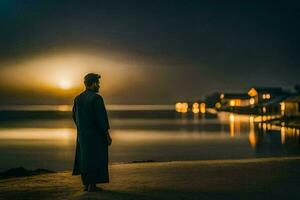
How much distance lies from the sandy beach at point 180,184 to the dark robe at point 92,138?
1.05ft

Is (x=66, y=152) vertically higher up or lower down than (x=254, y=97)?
lower down

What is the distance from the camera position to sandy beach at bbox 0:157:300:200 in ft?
24.7

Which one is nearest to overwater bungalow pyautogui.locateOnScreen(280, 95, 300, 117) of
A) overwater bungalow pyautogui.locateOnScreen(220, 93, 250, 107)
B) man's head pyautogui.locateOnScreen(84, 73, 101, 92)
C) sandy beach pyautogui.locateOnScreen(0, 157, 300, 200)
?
sandy beach pyautogui.locateOnScreen(0, 157, 300, 200)

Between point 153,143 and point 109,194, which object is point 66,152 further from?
point 109,194

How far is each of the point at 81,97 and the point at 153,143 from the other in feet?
133

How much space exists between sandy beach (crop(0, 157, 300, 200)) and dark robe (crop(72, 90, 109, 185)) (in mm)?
319

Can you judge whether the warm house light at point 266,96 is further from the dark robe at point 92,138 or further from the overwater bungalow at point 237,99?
the dark robe at point 92,138

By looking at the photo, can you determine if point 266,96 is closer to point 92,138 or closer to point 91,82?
point 91,82

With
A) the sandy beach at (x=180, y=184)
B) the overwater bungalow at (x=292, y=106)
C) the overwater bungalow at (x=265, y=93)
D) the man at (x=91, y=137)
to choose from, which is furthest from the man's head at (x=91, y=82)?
the overwater bungalow at (x=265, y=93)

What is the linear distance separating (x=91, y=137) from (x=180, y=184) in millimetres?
1907

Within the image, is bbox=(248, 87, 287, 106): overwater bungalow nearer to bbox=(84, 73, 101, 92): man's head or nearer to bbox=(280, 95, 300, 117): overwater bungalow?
bbox=(280, 95, 300, 117): overwater bungalow

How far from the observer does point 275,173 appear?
33.1 ft

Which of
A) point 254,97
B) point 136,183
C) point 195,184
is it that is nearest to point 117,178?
point 136,183

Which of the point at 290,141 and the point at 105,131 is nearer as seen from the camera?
the point at 105,131
